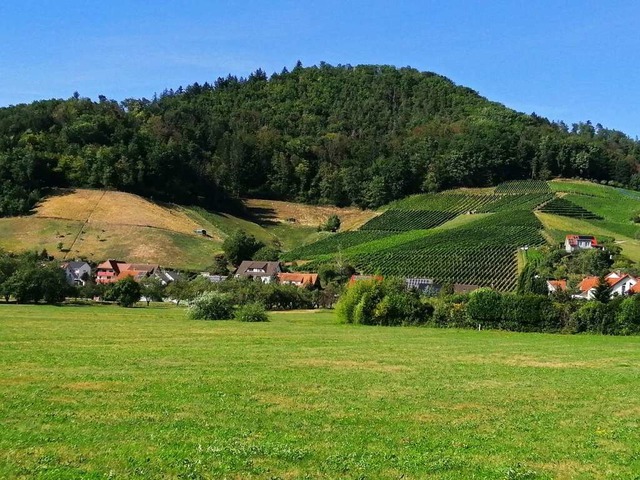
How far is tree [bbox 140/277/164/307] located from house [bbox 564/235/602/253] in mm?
65546

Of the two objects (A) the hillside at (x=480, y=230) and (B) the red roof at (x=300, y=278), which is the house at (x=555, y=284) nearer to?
(A) the hillside at (x=480, y=230)

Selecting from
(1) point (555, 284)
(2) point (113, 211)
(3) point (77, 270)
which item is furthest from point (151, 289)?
(1) point (555, 284)

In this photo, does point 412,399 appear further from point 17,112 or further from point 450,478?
point 17,112

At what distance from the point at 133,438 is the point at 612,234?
4731 inches

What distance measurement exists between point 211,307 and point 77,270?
180 ft

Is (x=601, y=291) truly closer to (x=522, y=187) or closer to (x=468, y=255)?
(x=468, y=255)

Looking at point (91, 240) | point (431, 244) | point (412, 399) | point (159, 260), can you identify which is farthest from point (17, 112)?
point (412, 399)

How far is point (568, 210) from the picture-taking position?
13400cm

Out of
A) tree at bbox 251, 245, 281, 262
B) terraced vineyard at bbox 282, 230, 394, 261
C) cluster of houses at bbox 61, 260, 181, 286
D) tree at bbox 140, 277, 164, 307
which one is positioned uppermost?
terraced vineyard at bbox 282, 230, 394, 261

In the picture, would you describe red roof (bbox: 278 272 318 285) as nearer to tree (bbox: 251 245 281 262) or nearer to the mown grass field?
tree (bbox: 251 245 281 262)

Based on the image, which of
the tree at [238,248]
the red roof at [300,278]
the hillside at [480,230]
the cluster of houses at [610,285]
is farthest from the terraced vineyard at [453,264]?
the tree at [238,248]

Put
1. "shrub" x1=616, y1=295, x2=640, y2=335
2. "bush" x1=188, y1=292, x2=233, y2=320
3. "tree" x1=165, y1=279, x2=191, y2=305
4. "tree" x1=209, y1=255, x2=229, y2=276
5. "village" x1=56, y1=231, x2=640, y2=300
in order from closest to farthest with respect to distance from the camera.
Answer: "shrub" x1=616, y1=295, x2=640, y2=335 < "bush" x1=188, y1=292, x2=233, y2=320 < "village" x1=56, y1=231, x2=640, y2=300 < "tree" x1=165, y1=279, x2=191, y2=305 < "tree" x1=209, y1=255, x2=229, y2=276

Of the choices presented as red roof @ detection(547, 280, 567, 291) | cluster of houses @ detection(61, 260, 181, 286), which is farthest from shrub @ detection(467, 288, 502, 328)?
cluster of houses @ detection(61, 260, 181, 286)

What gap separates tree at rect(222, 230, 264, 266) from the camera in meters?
125
